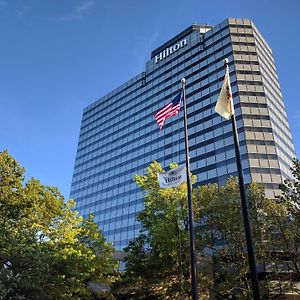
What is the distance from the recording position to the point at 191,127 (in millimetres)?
79938

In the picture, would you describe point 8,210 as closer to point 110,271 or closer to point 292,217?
point 110,271

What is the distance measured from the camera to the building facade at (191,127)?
227ft

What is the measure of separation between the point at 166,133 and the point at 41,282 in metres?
67.0

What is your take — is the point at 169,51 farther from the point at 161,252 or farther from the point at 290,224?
the point at 161,252

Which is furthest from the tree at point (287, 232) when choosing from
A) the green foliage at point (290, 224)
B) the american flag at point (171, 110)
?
the american flag at point (171, 110)

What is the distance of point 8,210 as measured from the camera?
918 inches

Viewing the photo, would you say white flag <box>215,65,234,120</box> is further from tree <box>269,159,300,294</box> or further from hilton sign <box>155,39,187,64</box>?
hilton sign <box>155,39,187,64</box>

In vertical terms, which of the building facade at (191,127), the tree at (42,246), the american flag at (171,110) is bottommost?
the tree at (42,246)

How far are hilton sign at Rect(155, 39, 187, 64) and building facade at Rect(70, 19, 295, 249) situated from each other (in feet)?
1.08

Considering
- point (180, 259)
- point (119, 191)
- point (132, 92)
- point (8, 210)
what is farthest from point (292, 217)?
point (132, 92)

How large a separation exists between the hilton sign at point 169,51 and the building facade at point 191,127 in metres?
0.33

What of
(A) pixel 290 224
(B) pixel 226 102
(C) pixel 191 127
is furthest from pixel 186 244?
(C) pixel 191 127

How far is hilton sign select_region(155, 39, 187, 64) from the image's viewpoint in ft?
322

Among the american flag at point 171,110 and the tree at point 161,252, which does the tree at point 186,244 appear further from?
the american flag at point 171,110
